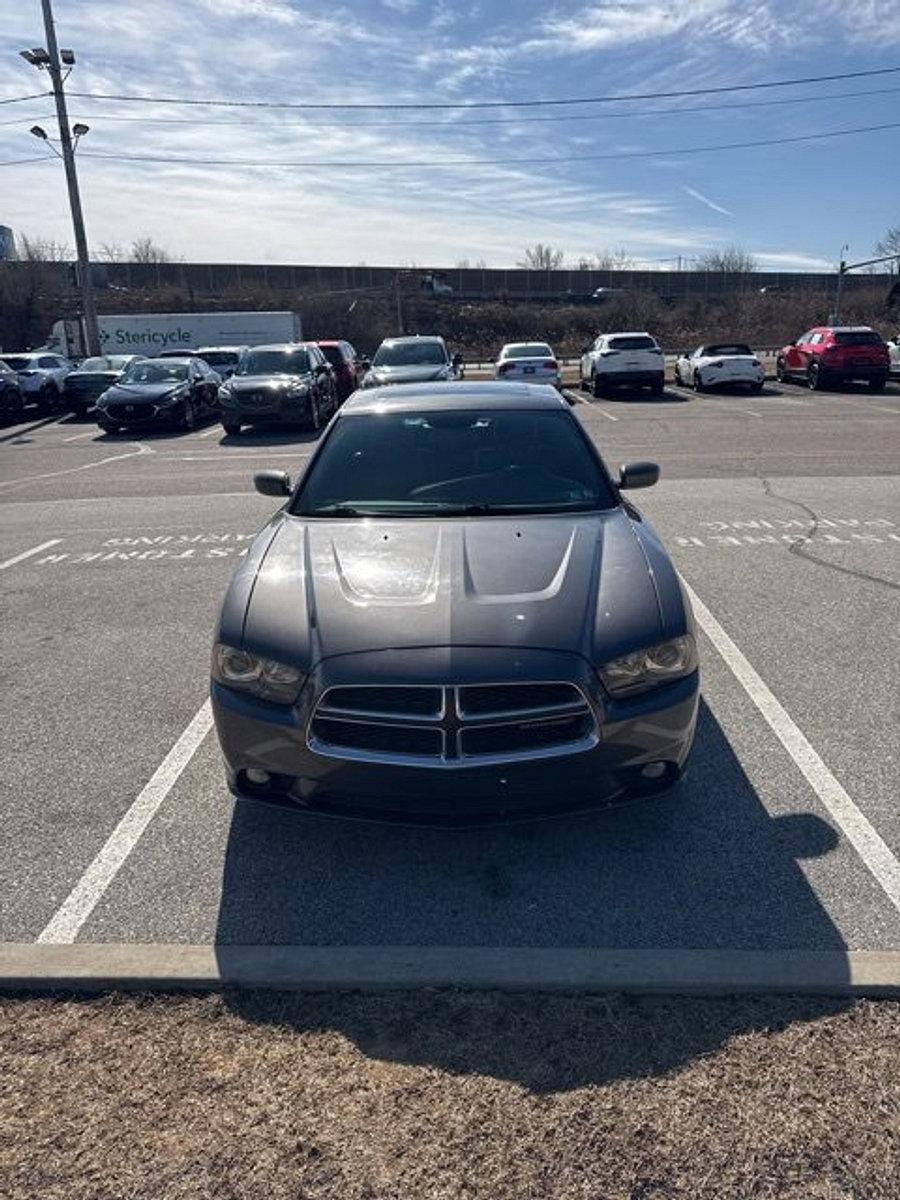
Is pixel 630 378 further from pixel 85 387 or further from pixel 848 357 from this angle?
→ pixel 85 387

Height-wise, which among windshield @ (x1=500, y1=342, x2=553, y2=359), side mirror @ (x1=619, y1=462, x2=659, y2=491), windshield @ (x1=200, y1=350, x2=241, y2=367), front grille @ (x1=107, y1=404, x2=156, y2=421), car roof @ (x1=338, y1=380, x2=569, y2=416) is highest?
car roof @ (x1=338, y1=380, x2=569, y2=416)

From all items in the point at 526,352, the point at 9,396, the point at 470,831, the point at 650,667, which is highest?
the point at 650,667

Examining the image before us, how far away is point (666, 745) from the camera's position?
10.1 ft

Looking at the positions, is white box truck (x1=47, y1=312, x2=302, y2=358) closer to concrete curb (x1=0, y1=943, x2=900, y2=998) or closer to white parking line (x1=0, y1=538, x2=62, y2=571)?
white parking line (x1=0, y1=538, x2=62, y2=571)

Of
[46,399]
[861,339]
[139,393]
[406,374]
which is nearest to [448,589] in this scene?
[406,374]

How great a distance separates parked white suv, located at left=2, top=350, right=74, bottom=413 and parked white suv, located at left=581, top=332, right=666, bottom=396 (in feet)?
48.7

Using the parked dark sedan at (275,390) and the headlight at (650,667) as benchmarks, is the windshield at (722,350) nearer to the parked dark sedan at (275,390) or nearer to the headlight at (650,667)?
the parked dark sedan at (275,390)

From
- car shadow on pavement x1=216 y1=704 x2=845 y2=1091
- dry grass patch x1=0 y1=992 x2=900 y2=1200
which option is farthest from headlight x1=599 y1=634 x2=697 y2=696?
dry grass patch x1=0 y1=992 x2=900 y2=1200

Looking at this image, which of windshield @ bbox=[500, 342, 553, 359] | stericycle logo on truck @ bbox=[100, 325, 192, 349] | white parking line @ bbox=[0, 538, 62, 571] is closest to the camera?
white parking line @ bbox=[0, 538, 62, 571]

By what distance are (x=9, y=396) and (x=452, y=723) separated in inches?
891

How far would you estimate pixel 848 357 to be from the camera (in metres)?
23.9

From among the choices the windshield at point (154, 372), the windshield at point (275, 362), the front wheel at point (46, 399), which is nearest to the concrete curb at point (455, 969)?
the windshield at point (275, 362)

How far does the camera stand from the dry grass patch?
200 centimetres

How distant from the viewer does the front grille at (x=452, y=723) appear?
291 cm
